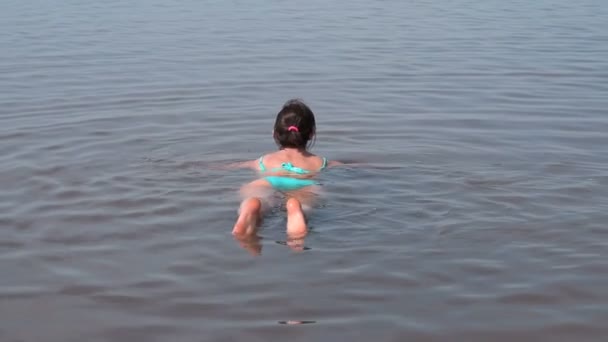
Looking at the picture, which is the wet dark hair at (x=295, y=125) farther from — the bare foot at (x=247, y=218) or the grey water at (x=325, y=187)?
the bare foot at (x=247, y=218)

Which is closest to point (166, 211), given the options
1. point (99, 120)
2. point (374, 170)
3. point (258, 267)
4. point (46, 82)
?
point (258, 267)

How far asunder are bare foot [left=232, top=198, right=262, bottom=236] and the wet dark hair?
4.33 feet

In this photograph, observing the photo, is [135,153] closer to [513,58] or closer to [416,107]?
[416,107]

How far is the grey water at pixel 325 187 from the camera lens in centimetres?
504

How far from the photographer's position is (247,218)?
6.21 metres

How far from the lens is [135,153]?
8719 millimetres

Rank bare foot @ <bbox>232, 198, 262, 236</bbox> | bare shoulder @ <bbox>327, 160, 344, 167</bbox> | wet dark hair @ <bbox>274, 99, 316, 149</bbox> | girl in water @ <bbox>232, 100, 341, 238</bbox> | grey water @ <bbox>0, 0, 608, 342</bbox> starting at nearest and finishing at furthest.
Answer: grey water @ <bbox>0, 0, 608, 342</bbox>, bare foot @ <bbox>232, 198, 262, 236</bbox>, girl in water @ <bbox>232, 100, 341, 238</bbox>, wet dark hair @ <bbox>274, 99, 316, 149</bbox>, bare shoulder @ <bbox>327, 160, 344, 167</bbox>

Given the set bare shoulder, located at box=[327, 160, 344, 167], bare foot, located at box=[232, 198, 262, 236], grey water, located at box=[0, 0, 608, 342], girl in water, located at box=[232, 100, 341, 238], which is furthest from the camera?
bare shoulder, located at box=[327, 160, 344, 167]

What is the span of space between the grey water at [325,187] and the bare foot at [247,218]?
0.12m

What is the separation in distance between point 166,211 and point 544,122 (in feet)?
16.1

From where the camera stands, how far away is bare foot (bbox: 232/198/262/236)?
6203 mm

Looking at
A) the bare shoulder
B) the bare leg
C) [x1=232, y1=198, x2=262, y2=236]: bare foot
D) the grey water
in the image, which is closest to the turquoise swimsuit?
the grey water

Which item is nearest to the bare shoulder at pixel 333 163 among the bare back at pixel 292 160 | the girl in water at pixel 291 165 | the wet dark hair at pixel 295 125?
the girl in water at pixel 291 165

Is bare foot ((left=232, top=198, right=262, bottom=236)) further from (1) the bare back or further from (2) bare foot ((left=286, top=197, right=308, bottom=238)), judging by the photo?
(1) the bare back
